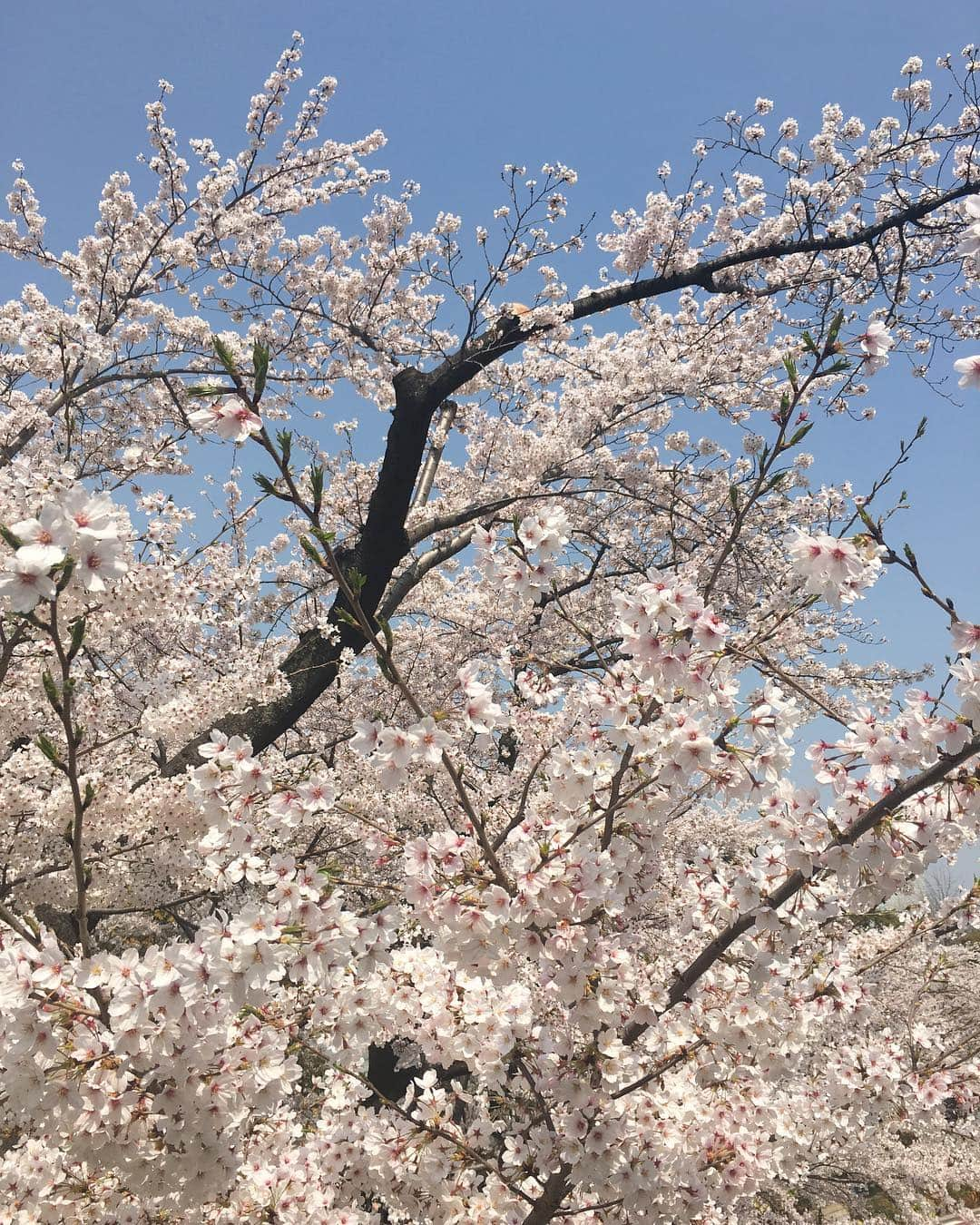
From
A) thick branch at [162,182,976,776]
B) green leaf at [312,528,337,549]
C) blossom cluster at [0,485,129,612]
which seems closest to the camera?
blossom cluster at [0,485,129,612]

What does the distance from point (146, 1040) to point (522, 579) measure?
1.78 metres

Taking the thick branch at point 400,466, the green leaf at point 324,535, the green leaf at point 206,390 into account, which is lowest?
the green leaf at point 324,535

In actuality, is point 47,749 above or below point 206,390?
below

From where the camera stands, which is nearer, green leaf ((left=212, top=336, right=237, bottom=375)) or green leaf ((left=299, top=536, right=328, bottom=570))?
green leaf ((left=212, top=336, right=237, bottom=375))

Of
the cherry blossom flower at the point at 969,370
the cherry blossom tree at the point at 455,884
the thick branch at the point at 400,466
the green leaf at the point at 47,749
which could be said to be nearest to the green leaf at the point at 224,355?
the cherry blossom tree at the point at 455,884

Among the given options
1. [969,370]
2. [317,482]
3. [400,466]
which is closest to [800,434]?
[969,370]

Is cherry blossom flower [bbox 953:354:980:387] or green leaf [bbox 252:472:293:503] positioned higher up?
cherry blossom flower [bbox 953:354:980:387]

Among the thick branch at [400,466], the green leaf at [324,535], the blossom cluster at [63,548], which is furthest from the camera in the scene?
the thick branch at [400,466]

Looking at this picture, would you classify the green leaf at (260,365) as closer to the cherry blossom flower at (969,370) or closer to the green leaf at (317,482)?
the green leaf at (317,482)

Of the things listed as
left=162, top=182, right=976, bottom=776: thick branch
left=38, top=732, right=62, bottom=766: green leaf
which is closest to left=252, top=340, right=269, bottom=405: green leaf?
left=38, top=732, right=62, bottom=766: green leaf

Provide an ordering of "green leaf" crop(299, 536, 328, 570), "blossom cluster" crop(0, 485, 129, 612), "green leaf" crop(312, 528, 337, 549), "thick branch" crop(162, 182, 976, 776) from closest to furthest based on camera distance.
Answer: "blossom cluster" crop(0, 485, 129, 612)
"green leaf" crop(312, 528, 337, 549)
"green leaf" crop(299, 536, 328, 570)
"thick branch" crop(162, 182, 976, 776)

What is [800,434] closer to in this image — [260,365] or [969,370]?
[969,370]

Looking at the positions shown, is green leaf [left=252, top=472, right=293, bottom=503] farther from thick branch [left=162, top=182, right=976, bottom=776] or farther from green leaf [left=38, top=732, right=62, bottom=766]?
thick branch [left=162, top=182, right=976, bottom=776]

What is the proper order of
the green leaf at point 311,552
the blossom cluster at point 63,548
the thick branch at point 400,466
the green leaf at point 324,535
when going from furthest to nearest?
the thick branch at point 400,466 → the green leaf at point 311,552 → the green leaf at point 324,535 → the blossom cluster at point 63,548
